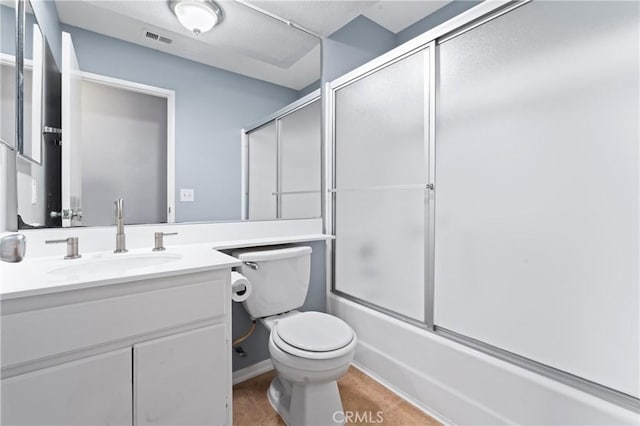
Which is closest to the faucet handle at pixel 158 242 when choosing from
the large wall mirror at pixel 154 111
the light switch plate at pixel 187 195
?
the large wall mirror at pixel 154 111

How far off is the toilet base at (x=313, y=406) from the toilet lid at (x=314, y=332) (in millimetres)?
217

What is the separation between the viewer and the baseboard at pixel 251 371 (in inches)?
65.4

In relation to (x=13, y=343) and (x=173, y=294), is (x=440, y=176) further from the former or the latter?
(x=13, y=343)

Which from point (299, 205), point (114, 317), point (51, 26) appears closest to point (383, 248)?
point (299, 205)

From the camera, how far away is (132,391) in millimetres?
881

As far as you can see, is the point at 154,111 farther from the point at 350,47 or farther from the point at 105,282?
the point at 350,47

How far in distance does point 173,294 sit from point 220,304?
170 millimetres

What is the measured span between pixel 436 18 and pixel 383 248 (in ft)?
5.65

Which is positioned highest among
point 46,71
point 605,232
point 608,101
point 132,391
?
point 46,71

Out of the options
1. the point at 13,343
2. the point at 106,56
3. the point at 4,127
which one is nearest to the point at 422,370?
the point at 13,343

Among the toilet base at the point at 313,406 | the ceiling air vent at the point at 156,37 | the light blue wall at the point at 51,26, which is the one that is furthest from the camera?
the ceiling air vent at the point at 156,37

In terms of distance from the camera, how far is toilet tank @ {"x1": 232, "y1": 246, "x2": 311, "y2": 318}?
1480mm

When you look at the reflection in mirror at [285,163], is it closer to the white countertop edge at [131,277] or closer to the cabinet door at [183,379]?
the white countertop edge at [131,277]

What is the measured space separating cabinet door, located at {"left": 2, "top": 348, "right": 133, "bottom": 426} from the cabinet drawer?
0.06 metres
